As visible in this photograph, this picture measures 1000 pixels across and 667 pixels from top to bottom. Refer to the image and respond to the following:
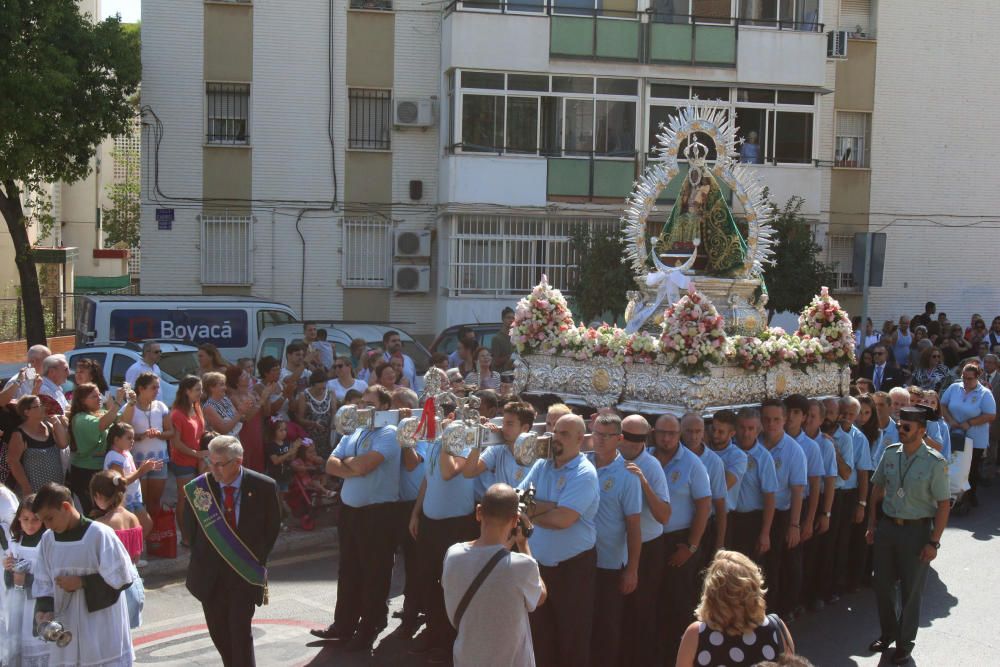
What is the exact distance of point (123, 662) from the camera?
6215mm

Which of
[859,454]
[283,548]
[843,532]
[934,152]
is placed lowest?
[283,548]

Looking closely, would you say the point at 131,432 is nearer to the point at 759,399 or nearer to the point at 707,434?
the point at 707,434

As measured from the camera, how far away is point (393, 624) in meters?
8.81

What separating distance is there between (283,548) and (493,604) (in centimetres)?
616

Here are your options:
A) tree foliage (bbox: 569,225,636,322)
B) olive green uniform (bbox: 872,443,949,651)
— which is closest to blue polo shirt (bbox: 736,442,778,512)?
olive green uniform (bbox: 872,443,949,651)

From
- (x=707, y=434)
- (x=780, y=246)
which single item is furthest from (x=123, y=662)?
(x=780, y=246)

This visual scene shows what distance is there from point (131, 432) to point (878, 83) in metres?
20.8

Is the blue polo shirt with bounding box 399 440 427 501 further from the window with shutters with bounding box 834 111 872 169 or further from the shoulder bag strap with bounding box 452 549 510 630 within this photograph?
the window with shutters with bounding box 834 111 872 169

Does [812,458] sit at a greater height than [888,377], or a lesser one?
greater

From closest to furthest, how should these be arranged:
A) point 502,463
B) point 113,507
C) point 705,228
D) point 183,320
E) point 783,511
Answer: point 113,507, point 502,463, point 783,511, point 705,228, point 183,320

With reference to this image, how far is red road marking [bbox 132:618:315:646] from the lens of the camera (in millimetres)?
8211

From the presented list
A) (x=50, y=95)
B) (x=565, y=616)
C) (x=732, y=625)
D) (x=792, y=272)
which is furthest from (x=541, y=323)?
(x=50, y=95)

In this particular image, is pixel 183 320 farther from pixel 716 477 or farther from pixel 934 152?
pixel 934 152

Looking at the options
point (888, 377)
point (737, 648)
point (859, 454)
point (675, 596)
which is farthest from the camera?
point (888, 377)
